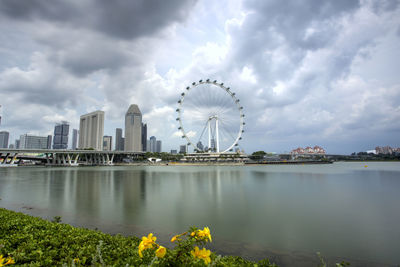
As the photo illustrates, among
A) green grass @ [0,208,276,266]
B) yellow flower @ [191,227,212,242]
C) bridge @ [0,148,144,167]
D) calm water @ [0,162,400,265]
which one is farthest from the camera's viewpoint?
bridge @ [0,148,144,167]

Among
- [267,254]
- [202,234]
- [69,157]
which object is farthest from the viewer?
[69,157]

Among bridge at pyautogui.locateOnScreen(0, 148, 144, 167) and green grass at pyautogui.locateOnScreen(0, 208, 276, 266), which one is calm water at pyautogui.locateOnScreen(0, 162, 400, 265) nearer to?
green grass at pyautogui.locateOnScreen(0, 208, 276, 266)

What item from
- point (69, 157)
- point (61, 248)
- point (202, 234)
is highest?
point (69, 157)

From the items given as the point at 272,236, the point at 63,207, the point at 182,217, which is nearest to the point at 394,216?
the point at 272,236

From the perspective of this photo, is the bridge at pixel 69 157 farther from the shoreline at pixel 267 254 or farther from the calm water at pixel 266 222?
the shoreline at pixel 267 254

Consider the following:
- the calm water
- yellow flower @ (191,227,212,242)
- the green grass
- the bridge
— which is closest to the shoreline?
the calm water

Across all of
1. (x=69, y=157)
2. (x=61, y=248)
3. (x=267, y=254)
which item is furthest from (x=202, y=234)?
(x=69, y=157)

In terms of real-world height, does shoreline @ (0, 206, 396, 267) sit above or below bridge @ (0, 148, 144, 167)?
below

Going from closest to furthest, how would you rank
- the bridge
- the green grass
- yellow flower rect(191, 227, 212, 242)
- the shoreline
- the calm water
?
yellow flower rect(191, 227, 212, 242) < the green grass < the shoreline < the calm water < the bridge

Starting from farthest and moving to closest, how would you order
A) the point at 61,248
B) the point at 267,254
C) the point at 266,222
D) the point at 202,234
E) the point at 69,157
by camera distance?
the point at 69,157, the point at 266,222, the point at 267,254, the point at 61,248, the point at 202,234

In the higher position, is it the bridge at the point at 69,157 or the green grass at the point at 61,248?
the bridge at the point at 69,157

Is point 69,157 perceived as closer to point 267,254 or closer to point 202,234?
point 267,254

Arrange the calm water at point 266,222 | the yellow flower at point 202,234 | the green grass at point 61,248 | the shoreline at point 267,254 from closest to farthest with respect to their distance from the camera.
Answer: the yellow flower at point 202,234
the green grass at point 61,248
the shoreline at point 267,254
the calm water at point 266,222

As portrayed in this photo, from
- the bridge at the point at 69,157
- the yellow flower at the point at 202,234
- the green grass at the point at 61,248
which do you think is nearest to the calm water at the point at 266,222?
the green grass at the point at 61,248
